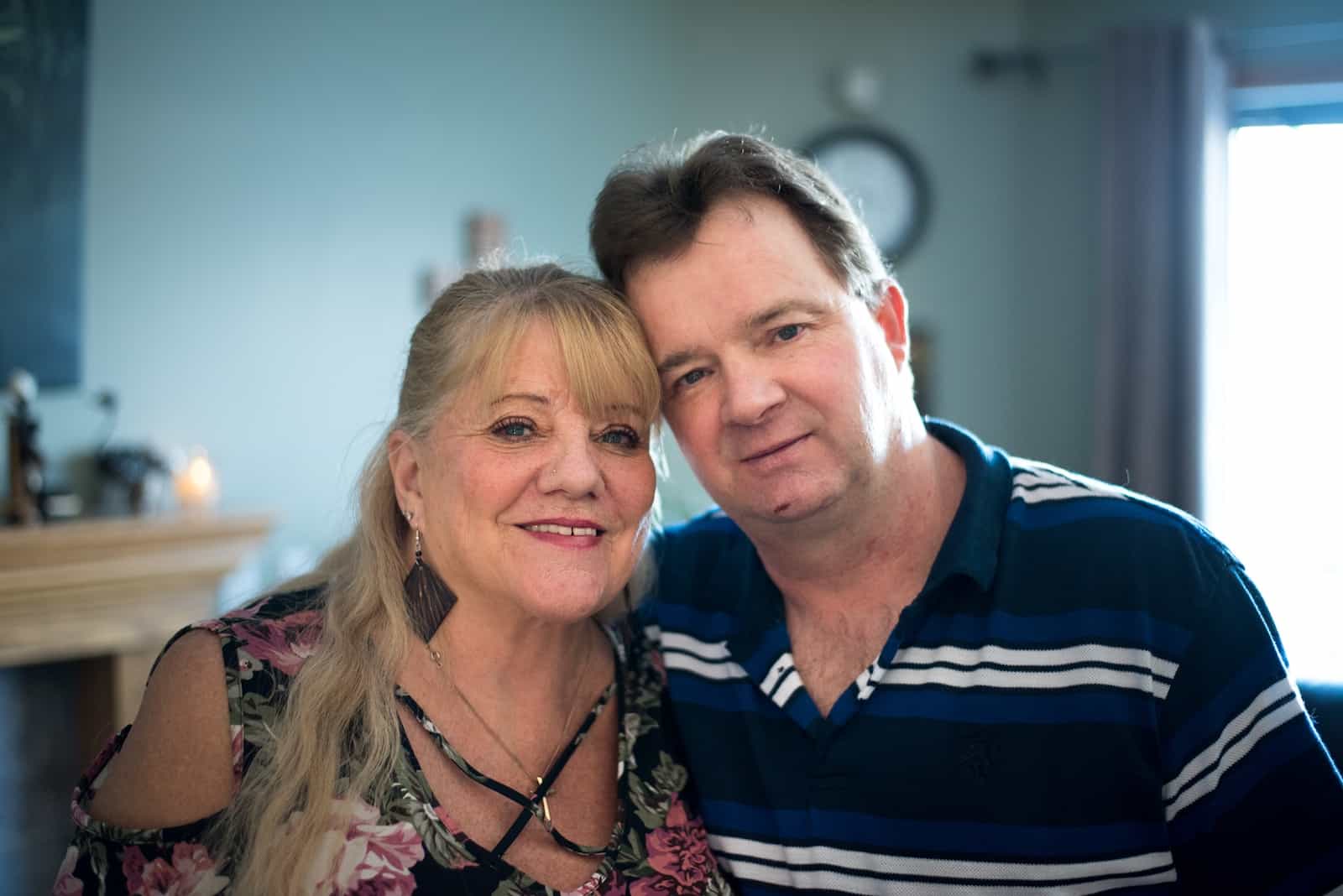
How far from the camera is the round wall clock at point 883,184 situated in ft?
15.4

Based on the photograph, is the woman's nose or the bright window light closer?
the woman's nose

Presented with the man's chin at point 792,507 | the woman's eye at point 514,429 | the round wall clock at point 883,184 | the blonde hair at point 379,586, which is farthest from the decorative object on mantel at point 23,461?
the round wall clock at point 883,184

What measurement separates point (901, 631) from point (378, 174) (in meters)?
2.91

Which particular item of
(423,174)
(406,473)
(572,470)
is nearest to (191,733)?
(406,473)

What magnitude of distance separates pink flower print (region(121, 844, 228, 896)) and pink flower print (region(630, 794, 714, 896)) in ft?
1.73

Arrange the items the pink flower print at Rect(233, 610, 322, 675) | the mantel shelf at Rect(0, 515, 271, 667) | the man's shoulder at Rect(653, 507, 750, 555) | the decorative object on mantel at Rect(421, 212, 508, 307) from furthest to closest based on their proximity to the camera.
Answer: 1. the decorative object on mantel at Rect(421, 212, 508, 307)
2. the mantel shelf at Rect(0, 515, 271, 667)
3. the man's shoulder at Rect(653, 507, 750, 555)
4. the pink flower print at Rect(233, 610, 322, 675)

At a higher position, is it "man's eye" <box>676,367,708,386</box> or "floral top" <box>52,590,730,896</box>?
"man's eye" <box>676,367,708,386</box>

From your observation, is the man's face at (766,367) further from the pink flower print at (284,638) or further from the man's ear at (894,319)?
the pink flower print at (284,638)

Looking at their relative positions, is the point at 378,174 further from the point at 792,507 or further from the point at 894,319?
the point at 792,507

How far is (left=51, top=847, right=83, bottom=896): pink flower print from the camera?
4.50ft

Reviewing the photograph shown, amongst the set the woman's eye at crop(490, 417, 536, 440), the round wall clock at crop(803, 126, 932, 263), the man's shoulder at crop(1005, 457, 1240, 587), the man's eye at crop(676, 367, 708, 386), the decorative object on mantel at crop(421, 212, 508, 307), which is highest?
the round wall clock at crop(803, 126, 932, 263)

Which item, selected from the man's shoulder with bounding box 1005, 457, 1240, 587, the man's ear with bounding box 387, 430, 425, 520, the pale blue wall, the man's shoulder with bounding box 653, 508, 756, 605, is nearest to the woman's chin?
the man's ear with bounding box 387, 430, 425, 520

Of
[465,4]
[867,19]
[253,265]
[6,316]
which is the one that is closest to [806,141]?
[867,19]

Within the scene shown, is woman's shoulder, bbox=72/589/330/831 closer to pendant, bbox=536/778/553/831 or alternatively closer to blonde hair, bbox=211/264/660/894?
blonde hair, bbox=211/264/660/894
